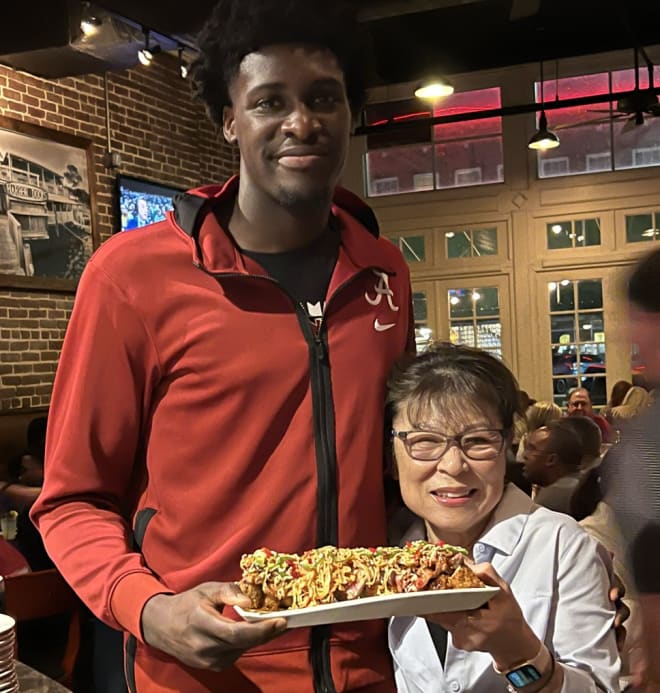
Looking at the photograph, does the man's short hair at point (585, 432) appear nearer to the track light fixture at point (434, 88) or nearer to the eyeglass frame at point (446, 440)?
the eyeglass frame at point (446, 440)

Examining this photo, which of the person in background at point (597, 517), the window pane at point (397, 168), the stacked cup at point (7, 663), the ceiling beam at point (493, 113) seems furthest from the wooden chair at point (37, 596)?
the window pane at point (397, 168)

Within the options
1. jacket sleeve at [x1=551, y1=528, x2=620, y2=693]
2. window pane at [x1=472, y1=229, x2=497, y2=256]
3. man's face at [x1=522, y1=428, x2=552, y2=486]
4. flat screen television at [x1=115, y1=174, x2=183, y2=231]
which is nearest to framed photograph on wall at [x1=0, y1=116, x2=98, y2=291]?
flat screen television at [x1=115, y1=174, x2=183, y2=231]

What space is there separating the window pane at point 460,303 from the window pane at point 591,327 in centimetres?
121

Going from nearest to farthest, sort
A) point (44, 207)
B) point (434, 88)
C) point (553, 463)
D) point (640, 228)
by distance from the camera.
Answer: point (553, 463) < point (44, 207) < point (434, 88) < point (640, 228)

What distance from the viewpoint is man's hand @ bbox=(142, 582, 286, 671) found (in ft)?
3.46

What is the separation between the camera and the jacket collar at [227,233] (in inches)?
54.4

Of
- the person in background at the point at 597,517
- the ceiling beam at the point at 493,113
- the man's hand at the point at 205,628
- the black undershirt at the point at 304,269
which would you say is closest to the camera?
the man's hand at the point at 205,628

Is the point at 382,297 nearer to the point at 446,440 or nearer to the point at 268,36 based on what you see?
the point at 446,440

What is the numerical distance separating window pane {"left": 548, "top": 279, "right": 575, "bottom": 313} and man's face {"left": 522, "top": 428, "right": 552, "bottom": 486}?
5903 mm

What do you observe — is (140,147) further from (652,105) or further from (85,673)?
(85,673)

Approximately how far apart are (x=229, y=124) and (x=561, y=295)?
849 centimetres

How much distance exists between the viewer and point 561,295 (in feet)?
31.3

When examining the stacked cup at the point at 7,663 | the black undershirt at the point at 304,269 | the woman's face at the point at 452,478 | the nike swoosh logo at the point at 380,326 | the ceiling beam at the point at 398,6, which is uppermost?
the ceiling beam at the point at 398,6

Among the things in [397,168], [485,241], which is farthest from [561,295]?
[397,168]
